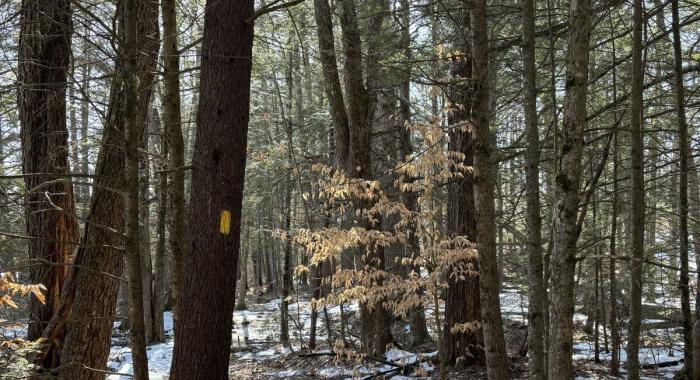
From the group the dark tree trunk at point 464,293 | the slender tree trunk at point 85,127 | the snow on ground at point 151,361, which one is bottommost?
the snow on ground at point 151,361

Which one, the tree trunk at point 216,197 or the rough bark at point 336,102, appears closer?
the tree trunk at point 216,197

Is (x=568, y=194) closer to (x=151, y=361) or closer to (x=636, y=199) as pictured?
(x=636, y=199)

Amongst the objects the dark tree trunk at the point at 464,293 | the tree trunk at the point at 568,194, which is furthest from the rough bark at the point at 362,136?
the tree trunk at the point at 568,194

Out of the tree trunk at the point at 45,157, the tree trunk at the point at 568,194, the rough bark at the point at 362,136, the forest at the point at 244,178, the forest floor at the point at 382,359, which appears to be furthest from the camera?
the rough bark at the point at 362,136

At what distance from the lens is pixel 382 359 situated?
810 centimetres

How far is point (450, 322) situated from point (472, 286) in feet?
2.04

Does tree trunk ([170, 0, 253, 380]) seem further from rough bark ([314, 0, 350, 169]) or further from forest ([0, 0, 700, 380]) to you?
rough bark ([314, 0, 350, 169])

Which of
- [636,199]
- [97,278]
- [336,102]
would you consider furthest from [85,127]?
[636,199]

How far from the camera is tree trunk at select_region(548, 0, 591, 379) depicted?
395 centimetres

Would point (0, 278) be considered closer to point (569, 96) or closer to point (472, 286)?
point (569, 96)

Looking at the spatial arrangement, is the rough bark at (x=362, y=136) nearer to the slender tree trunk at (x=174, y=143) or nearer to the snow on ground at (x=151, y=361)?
the slender tree trunk at (x=174, y=143)

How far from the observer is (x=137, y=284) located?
3.77 metres

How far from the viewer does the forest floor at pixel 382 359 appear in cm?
752

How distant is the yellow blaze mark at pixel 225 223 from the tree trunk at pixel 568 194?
2462 millimetres
